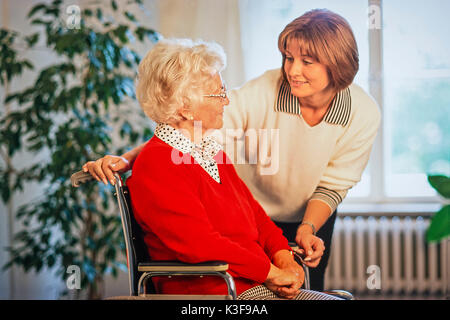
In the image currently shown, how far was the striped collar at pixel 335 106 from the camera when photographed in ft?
5.53

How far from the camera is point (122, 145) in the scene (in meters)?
2.43

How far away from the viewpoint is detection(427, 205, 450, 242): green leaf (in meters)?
0.63

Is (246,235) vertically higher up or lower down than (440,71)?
lower down

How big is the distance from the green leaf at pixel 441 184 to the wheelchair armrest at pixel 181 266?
26.5 inches

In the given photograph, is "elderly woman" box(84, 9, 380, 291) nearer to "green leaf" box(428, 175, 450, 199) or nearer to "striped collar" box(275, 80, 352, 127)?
"striped collar" box(275, 80, 352, 127)

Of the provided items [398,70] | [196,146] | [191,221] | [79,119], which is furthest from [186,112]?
[79,119]

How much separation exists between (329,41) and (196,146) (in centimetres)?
62

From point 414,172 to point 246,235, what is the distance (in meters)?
0.86

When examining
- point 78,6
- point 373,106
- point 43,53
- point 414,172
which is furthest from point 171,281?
point 43,53

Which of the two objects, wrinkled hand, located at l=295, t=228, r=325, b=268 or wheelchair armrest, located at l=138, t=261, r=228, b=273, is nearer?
wheelchair armrest, located at l=138, t=261, r=228, b=273

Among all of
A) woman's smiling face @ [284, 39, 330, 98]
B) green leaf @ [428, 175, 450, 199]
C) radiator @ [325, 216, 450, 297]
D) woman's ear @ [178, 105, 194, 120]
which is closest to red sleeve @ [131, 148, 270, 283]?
woman's ear @ [178, 105, 194, 120]

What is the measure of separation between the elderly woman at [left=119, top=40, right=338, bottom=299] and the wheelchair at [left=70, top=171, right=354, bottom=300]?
3cm

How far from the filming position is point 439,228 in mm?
635

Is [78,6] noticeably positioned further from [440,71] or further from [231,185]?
[440,71]
